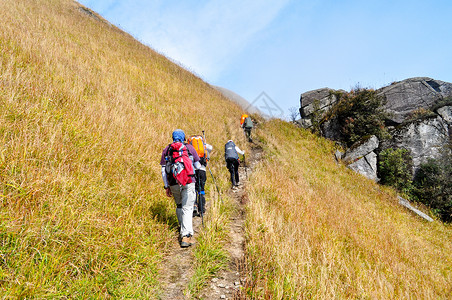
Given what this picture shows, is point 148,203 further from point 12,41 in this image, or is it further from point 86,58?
point 86,58

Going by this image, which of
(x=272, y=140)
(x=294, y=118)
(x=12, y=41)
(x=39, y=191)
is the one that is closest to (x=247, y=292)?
(x=39, y=191)

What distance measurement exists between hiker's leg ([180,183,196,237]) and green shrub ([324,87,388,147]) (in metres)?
17.2

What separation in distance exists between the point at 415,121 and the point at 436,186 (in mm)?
5383

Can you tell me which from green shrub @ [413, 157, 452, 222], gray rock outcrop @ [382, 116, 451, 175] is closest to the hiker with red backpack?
gray rock outcrop @ [382, 116, 451, 175]

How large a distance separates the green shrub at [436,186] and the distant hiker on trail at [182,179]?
14640mm

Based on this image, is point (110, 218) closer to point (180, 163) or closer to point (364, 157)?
point (180, 163)

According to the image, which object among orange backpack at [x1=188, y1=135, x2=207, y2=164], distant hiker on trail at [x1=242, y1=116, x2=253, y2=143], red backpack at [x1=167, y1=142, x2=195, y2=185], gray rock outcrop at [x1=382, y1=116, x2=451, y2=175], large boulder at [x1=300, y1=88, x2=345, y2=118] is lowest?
red backpack at [x1=167, y1=142, x2=195, y2=185]

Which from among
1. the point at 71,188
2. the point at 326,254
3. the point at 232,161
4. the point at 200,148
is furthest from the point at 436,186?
the point at 71,188

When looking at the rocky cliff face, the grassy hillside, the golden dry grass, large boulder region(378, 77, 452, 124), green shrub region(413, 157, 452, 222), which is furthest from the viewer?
large boulder region(378, 77, 452, 124)

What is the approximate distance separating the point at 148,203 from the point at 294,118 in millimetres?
20438

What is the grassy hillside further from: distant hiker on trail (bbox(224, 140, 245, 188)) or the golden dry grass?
distant hiker on trail (bbox(224, 140, 245, 188))

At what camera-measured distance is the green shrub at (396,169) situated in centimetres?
1327

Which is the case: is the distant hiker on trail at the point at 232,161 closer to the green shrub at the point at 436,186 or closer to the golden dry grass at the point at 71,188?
the golden dry grass at the point at 71,188

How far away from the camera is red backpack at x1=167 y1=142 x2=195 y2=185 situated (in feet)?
11.9
